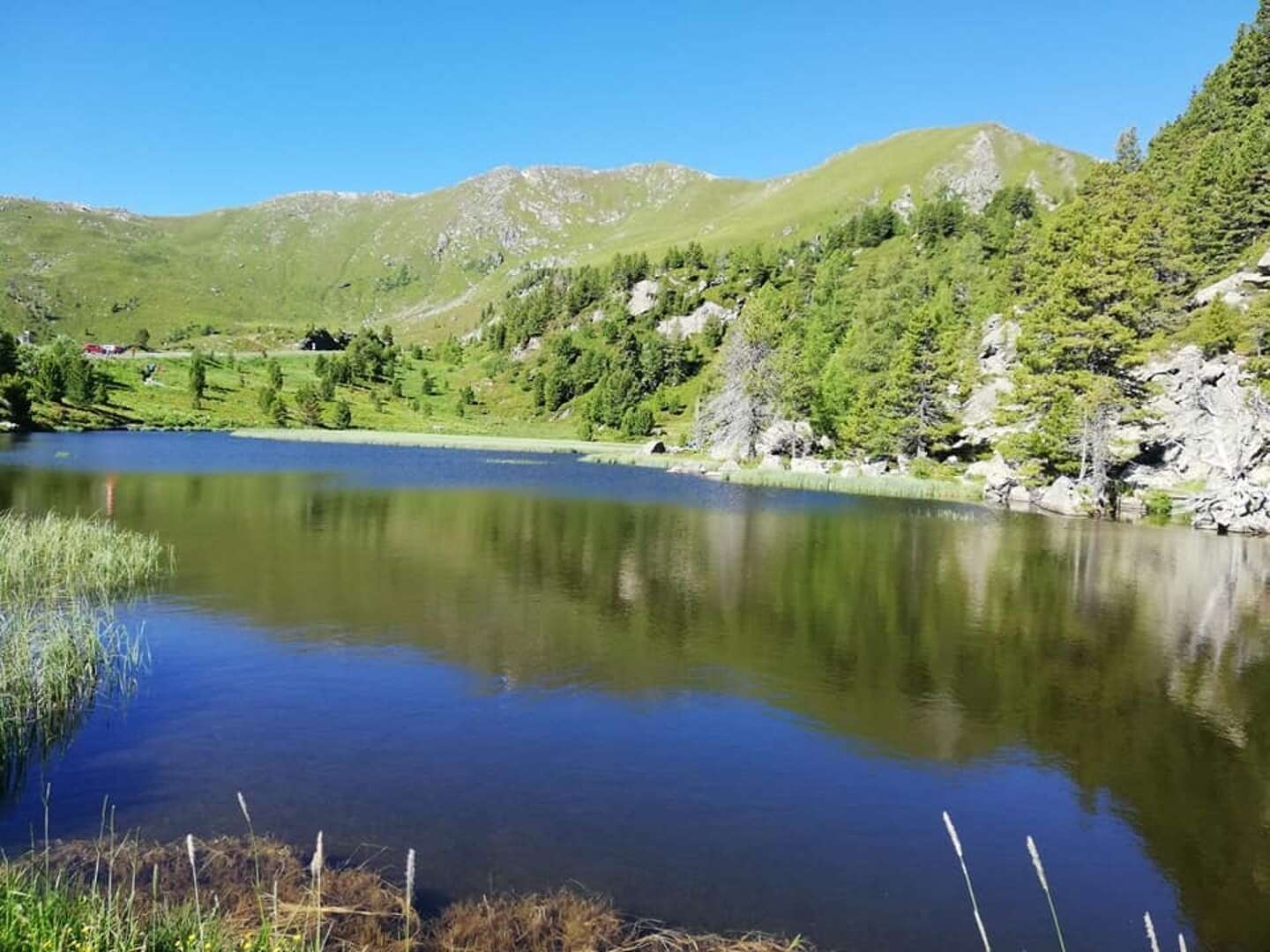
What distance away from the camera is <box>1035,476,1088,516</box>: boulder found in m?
67.1

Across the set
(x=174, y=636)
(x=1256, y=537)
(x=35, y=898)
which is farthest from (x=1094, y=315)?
(x=35, y=898)

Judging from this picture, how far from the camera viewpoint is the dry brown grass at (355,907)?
10.1 metres

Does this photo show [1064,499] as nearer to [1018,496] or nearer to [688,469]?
[1018,496]

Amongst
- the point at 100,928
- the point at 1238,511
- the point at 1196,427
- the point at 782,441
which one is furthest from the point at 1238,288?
the point at 100,928

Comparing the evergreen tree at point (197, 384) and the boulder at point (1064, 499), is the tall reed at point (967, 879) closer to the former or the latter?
the boulder at point (1064, 499)

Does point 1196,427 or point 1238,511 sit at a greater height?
point 1196,427

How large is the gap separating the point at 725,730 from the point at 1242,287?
79.7 m

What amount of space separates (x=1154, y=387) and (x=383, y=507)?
207ft

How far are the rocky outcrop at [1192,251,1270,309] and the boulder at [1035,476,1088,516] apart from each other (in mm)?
21052

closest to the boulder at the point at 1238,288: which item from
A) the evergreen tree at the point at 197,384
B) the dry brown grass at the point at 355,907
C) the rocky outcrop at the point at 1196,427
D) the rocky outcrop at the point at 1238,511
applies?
the rocky outcrop at the point at 1196,427

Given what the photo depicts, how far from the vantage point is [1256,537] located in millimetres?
55781

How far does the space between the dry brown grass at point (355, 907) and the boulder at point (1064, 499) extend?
6503 cm

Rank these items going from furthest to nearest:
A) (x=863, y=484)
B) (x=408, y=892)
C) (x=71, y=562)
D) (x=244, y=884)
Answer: (x=863, y=484), (x=71, y=562), (x=244, y=884), (x=408, y=892)

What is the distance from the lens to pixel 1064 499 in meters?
68.6
